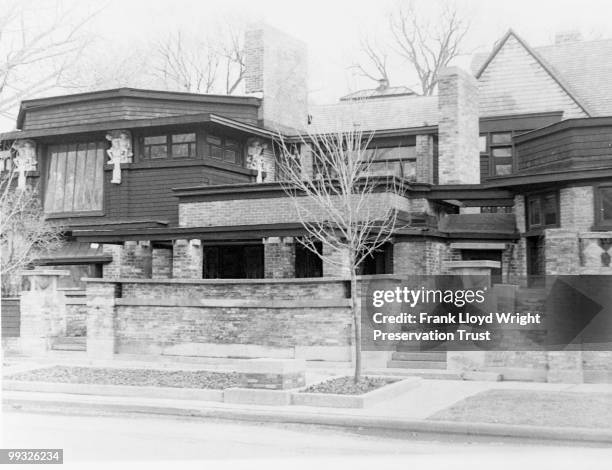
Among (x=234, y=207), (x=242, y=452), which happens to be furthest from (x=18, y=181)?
(x=242, y=452)

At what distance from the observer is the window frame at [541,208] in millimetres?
21344

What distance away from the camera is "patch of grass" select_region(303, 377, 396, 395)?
1349 cm

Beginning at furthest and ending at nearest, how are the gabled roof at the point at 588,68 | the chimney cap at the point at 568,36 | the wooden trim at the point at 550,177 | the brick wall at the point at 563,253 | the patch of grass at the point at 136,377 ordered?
the chimney cap at the point at 568,36 < the gabled roof at the point at 588,68 < the wooden trim at the point at 550,177 < the brick wall at the point at 563,253 < the patch of grass at the point at 136,377

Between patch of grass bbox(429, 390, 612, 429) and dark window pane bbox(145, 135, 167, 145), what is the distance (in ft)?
52.2

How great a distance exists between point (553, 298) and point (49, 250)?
56.8ft

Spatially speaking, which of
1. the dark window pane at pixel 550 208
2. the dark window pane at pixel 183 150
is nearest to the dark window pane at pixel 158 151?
the dark window pane at pixel 183 150

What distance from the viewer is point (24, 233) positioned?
85.3 feet

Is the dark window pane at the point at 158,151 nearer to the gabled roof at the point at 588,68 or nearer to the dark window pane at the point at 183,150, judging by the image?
the dark window pane at the point at 183,150

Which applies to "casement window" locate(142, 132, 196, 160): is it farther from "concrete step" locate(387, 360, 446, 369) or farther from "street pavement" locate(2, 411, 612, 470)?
"street pavement" locate(2, 411, 612, 470)

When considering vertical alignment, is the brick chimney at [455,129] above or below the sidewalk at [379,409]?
above

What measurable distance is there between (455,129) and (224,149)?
7.45 meters

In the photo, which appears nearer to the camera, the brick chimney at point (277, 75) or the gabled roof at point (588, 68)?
the gabled roof at point (588, 68)

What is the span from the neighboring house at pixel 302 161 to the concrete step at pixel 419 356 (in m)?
3.58

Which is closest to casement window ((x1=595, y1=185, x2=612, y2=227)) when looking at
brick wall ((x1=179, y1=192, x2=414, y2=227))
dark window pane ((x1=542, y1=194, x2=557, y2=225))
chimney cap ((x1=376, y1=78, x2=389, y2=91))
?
dark window pane ((x1=542, y1=194, x2=557, y2=225))
